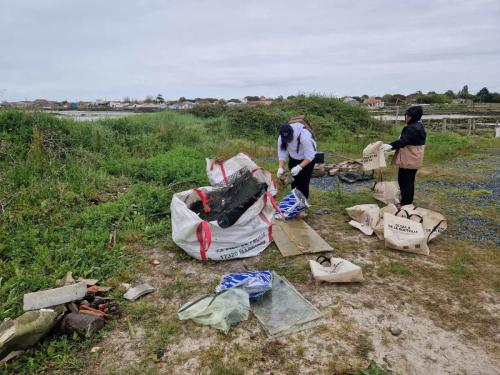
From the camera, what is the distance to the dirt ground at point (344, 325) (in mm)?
2031

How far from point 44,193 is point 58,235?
122 cm

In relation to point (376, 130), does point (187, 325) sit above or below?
below

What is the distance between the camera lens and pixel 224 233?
10.6 feet

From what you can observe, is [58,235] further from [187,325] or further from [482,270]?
[482,270]

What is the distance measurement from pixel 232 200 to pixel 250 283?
1164 mm

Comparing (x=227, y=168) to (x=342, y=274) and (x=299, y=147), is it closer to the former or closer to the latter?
(x=299, y=147)

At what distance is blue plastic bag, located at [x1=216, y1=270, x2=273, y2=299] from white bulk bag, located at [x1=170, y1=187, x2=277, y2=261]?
50 cm

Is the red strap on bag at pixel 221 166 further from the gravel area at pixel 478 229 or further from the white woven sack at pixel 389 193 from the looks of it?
the gravel area at pixel 478 229

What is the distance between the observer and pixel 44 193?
436cm

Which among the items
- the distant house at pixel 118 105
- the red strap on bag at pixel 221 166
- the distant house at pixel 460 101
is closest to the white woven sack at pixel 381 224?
the red strap on bag at pixel 221 166

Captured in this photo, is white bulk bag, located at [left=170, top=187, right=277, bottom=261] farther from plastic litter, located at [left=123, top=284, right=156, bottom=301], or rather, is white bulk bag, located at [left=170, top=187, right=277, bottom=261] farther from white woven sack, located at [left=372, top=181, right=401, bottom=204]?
white woven sack, located at [left=372, top=181, right=401, bottom=204]

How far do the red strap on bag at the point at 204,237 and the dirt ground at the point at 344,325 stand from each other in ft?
0.51

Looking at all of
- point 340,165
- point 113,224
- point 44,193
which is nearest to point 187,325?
point 113,224

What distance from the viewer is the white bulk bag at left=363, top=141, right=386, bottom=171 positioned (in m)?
4.39
